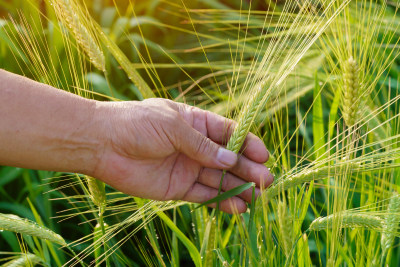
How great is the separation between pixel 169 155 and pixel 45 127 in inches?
12.3

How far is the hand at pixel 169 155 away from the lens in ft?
4.13

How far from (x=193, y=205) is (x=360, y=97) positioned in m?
0.48

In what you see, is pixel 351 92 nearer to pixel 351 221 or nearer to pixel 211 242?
pixel 351 221

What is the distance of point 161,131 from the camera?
1.25 m

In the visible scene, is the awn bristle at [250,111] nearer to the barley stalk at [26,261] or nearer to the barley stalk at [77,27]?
the barley stalk at [77,27]

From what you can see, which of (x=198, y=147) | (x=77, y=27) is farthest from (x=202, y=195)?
(x=77, y=27)

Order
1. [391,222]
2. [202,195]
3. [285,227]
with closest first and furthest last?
[285,227] → [391,222] → [202,195]

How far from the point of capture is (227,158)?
1.21 meters

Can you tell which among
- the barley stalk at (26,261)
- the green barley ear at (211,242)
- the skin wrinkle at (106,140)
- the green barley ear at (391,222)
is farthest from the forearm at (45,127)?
the green barley ear at (391,222)

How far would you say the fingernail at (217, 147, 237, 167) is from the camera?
3.94ft

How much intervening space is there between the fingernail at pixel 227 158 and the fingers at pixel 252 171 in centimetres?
12

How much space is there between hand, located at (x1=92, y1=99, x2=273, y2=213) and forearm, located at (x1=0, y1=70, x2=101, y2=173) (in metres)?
0.04

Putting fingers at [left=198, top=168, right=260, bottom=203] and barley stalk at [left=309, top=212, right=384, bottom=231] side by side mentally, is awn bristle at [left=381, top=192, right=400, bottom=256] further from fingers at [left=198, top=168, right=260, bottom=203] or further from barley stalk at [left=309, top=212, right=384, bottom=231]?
fingers at [left=198, top=168, right=260, bottom=203]

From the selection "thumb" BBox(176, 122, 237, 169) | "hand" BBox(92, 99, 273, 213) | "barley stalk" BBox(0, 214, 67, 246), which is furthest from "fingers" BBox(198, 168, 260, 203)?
"barley stalk" BBox(0, 214, 67, 246)
